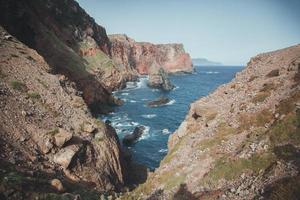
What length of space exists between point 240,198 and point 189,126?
19.8m

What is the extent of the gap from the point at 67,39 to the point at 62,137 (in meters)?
71.5

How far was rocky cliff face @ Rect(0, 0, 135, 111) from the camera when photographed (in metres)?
56.6

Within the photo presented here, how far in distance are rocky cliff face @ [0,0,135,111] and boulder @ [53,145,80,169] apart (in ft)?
107

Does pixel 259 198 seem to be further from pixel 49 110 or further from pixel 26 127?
pixel 49 110

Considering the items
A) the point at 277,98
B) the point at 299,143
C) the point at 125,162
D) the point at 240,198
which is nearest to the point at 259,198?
the point at 240,198

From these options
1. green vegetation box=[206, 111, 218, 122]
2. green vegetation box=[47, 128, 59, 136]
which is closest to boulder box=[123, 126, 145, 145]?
green vegetation box=[206, 111, 218, 122]

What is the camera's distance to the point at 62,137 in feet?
98.8

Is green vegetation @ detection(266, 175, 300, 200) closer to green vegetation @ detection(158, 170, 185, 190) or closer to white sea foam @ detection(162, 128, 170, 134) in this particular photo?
green vegetation @ detection(158, 170, 185, 190)

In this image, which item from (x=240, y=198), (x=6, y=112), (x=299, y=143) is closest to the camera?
(x=240, y=198)

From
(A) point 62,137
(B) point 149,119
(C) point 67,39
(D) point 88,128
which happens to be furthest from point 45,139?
(C) point 67,39

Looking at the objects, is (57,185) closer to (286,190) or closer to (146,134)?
(286,190)

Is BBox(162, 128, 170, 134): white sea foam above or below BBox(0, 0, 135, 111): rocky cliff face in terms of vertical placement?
below

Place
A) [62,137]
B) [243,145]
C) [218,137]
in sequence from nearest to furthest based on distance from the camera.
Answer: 1. [243,145]
2. [218,137]
3. [62,137]

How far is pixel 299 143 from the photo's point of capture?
18859 millimetres
